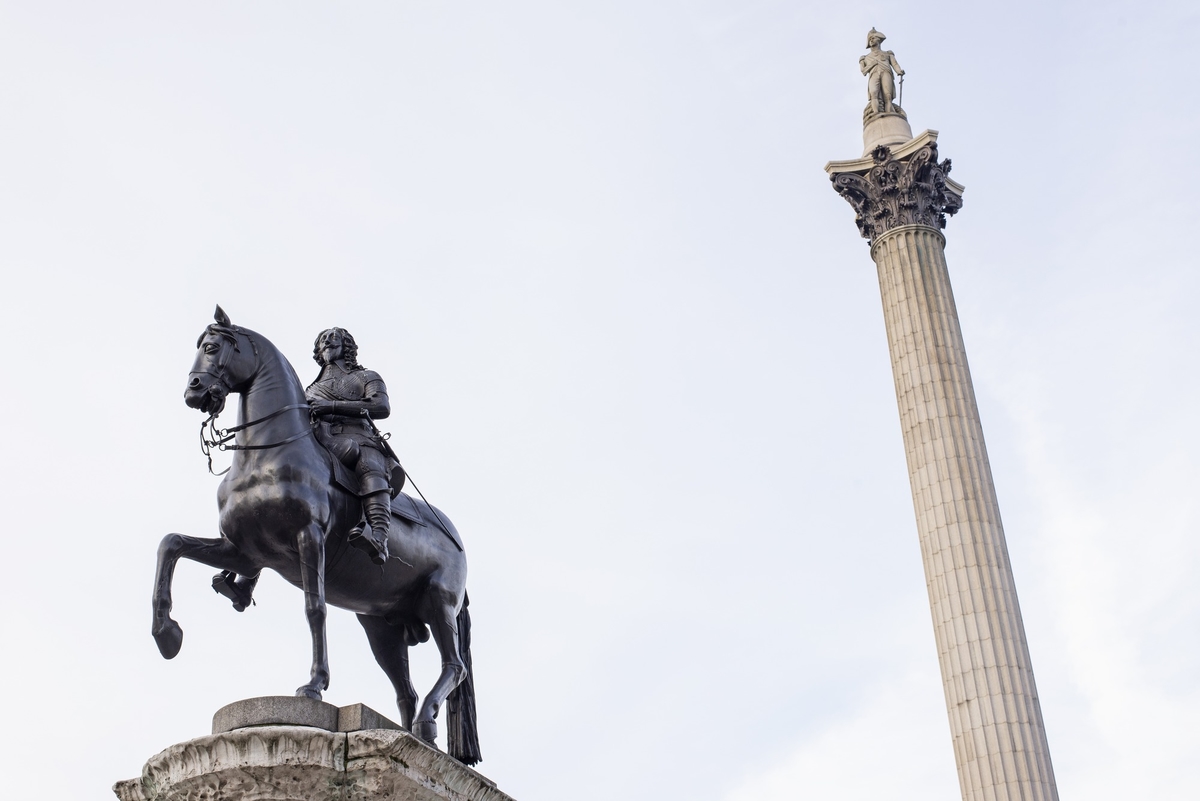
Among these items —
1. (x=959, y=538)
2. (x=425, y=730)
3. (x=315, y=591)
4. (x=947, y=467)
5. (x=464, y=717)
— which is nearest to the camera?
(x=315, y=591)

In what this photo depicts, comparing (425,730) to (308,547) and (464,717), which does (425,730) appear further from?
(308,547)

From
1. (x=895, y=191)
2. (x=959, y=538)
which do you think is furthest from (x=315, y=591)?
(x=895, y=191)

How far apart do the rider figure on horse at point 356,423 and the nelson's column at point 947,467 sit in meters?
12.9

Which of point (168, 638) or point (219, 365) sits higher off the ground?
point (219, 365)

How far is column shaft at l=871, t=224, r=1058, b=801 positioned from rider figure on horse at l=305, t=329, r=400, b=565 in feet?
42.3

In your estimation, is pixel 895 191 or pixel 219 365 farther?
pixel 895 191

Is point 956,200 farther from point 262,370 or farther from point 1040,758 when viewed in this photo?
point 262,370

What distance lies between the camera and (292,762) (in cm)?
697

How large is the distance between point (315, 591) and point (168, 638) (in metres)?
0.88

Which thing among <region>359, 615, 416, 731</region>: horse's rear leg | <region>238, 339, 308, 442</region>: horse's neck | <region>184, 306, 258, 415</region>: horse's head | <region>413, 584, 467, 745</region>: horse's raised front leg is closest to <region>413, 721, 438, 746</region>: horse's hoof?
<region>413, 584, 467, 745</region>: horse's raised front leg

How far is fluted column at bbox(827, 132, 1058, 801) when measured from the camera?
1942 centimetres

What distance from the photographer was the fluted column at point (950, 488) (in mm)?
19422

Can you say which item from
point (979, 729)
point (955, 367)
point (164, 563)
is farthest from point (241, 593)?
point (955, 367)

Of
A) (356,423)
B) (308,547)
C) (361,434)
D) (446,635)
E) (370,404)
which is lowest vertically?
(446,635)
